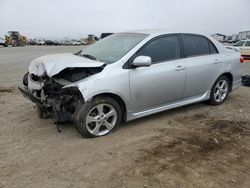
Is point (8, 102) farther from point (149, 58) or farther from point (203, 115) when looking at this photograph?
point (203, 115)

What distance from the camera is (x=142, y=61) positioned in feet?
15.1

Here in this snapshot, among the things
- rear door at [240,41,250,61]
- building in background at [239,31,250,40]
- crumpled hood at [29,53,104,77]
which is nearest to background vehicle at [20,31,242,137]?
crumpled hood at [29,53,104,77]

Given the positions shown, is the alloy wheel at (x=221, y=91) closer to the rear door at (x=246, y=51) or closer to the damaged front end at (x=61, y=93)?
the damaged front end at (x=61, y=93)

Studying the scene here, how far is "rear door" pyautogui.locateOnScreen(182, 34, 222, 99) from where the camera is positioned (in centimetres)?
557

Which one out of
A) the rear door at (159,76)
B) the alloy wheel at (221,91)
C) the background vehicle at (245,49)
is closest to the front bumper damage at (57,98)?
the rear door at (159,76)

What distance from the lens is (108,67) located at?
4551mm

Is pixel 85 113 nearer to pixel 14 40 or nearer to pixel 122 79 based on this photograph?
pixel 122 79

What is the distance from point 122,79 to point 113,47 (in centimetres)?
94

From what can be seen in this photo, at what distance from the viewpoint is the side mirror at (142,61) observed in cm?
462

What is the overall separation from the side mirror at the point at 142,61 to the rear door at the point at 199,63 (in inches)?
45.1

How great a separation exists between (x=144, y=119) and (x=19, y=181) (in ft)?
8.72

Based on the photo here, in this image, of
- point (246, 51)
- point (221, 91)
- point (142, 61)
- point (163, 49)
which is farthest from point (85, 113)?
point (246, 51)

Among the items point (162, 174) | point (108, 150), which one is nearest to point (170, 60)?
point (108, 150)

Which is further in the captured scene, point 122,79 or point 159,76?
point 159,76
